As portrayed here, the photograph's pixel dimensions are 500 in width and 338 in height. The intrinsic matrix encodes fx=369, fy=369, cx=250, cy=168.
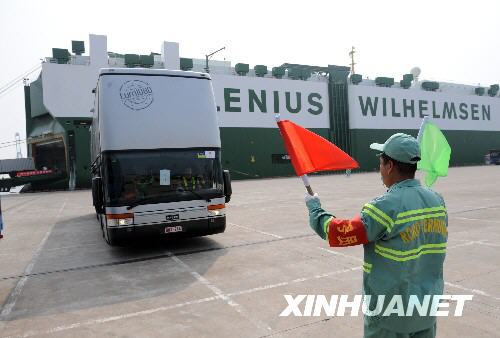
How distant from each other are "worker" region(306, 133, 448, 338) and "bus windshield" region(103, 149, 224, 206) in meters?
5.86

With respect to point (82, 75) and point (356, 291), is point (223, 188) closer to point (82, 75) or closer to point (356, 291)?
point (356, 291)

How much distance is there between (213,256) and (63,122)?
28.2 m

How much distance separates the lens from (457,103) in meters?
53.5

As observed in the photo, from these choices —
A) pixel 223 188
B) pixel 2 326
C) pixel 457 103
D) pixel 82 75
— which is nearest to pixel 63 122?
pixel 82 75

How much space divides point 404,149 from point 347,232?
0.62 metres

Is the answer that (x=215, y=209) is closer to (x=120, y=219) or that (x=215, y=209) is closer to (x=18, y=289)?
(x=120, y=219)

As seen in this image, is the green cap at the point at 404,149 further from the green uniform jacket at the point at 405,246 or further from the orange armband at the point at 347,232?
the orange armband at the point at 347,232

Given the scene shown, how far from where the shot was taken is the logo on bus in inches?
308

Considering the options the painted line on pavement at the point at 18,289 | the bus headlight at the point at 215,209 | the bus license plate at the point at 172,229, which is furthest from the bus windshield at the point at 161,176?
the painted line on pavement at the point at 18,289

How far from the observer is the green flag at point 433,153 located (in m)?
3.27

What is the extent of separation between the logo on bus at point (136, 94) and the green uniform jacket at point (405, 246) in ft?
21.6

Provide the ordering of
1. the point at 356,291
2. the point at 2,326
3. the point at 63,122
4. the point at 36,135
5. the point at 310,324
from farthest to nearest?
1. the point at 36,135
2. the point at 63,122
3. the point at 356,291
4. the point at 2,326
5. the point at 310,324

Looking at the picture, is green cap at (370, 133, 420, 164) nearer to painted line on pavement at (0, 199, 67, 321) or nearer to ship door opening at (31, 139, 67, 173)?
painted line on pavement at (0, 199, 67, 321)

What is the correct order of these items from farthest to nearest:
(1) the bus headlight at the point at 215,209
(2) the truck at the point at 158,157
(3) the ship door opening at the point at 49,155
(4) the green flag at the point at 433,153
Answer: (3) the ship door opening at the point at 49,155 → (1) the bus headlight at the point at 215,209 → (2) the truck at the point at 158,157 → (4) the green flag at the point at 433,153
